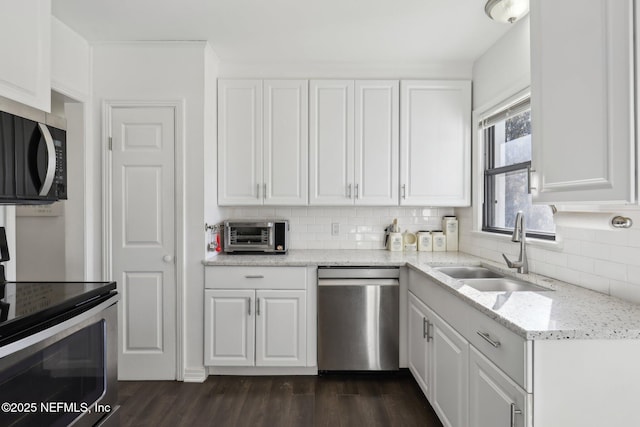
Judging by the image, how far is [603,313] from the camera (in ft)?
4.58

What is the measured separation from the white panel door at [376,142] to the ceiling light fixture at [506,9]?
1.08 metres

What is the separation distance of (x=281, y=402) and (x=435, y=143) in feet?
7.53

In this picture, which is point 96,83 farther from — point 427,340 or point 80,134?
point 427,340

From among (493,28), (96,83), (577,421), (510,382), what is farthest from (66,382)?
(493,28)

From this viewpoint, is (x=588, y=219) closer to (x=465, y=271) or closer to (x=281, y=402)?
(x=465, y=271)

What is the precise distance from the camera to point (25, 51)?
5.26 ft

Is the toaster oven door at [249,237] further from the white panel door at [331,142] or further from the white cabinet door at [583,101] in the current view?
the white cabinet door at [583,101]

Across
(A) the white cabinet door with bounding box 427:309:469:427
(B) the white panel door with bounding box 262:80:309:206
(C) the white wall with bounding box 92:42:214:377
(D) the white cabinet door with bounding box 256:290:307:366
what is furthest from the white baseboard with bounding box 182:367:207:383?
(A) the white cabinet door with bounding box 427:309:469:427

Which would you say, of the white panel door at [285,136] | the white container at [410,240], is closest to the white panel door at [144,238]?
the white panel door at [285,136]

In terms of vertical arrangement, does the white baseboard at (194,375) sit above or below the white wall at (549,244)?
below

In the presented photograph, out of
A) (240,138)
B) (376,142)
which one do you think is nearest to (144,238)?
(240,138)

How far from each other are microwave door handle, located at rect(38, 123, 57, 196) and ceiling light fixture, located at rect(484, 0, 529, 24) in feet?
7.44

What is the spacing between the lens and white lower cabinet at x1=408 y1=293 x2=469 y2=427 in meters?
1.80

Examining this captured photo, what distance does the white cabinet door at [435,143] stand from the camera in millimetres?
3113
